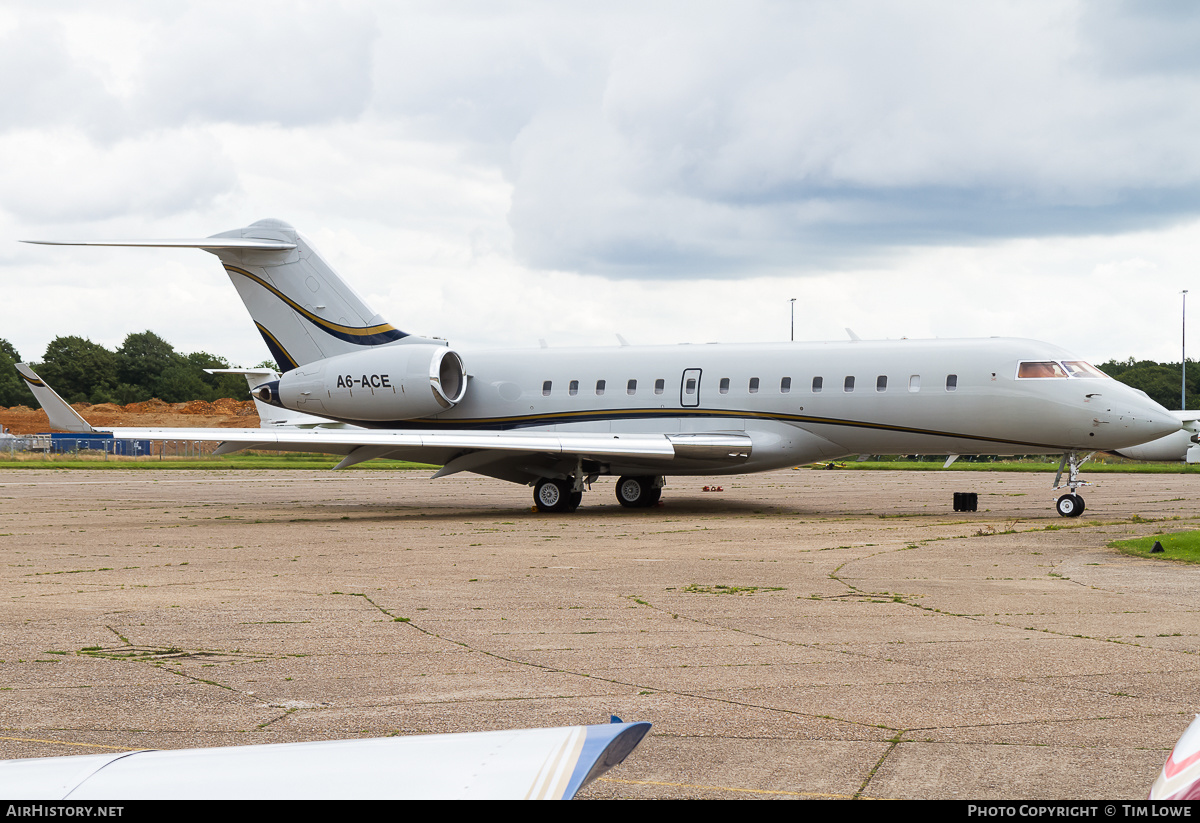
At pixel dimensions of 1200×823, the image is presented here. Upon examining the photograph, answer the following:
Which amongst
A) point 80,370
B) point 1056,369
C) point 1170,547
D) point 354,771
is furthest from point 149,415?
point 354,771

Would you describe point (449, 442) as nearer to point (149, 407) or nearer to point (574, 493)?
point (574, 493)

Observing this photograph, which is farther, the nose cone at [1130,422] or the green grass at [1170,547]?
the nose cone at [1130,422]

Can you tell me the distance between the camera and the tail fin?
23859 mm

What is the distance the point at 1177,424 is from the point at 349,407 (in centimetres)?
1603

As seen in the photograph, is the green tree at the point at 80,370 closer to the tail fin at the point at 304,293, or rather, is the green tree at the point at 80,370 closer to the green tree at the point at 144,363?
the green tree at the point at 144,363

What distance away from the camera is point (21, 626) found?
8219 mm

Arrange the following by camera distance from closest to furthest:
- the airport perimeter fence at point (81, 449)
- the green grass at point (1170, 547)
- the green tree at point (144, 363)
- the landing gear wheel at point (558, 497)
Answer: the green grass at point (1170, 547)
the landing gear wheel at point (558, 497)
the airport perimeter fence at point (81, 449)
the green tree at point (144, 363)

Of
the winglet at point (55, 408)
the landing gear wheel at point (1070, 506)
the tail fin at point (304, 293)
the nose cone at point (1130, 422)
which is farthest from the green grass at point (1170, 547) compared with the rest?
the winglet at point (55, 408)

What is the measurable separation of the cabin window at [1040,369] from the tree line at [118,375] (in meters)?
85.1

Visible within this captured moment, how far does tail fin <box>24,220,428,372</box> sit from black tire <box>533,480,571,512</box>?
4.95m

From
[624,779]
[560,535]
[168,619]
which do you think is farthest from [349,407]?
[624,779]

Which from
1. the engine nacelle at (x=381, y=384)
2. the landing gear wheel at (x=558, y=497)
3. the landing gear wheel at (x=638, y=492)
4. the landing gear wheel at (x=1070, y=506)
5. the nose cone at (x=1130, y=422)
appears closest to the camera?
the nose cone at (x=1130, y=422)

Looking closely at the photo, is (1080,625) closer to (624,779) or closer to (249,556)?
(624,779)

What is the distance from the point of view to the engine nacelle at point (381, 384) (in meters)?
22.3
